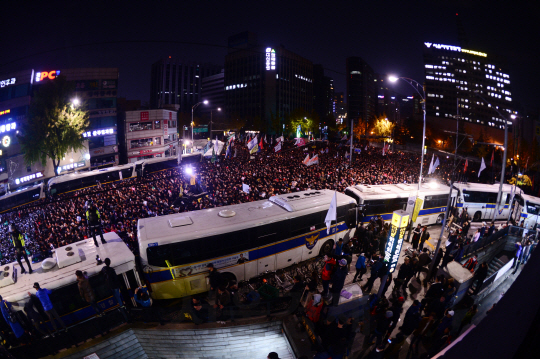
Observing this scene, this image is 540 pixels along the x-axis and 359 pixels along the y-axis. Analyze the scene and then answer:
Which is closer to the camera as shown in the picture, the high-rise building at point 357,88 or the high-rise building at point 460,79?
the high-rise building at point 460,79

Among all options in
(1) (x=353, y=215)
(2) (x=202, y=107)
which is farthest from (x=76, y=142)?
(2) (x=202, y=107)

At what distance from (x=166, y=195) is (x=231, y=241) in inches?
482

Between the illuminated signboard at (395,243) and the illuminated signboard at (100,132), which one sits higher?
the illuminated signboard at (100,132)

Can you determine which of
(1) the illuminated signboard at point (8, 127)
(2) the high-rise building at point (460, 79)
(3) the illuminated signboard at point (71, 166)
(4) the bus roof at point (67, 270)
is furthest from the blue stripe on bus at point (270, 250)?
(2) the high-rise building at point (460, 79)

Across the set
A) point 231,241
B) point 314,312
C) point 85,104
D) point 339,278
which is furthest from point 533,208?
point 85,104

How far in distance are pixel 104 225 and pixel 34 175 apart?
85.4 ft

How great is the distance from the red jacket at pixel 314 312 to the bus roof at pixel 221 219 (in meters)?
4.02

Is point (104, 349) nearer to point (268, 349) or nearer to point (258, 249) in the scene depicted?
point (268, 349)

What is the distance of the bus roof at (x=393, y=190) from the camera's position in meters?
16.1

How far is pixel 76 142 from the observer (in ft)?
101

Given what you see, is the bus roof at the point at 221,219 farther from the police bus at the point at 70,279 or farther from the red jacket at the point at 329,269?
the red jacket at the point at 329,269

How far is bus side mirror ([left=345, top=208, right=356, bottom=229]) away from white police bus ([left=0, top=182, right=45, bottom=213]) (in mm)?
25909

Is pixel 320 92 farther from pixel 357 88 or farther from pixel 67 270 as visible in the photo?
pixel 67 270

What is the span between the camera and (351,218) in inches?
551
